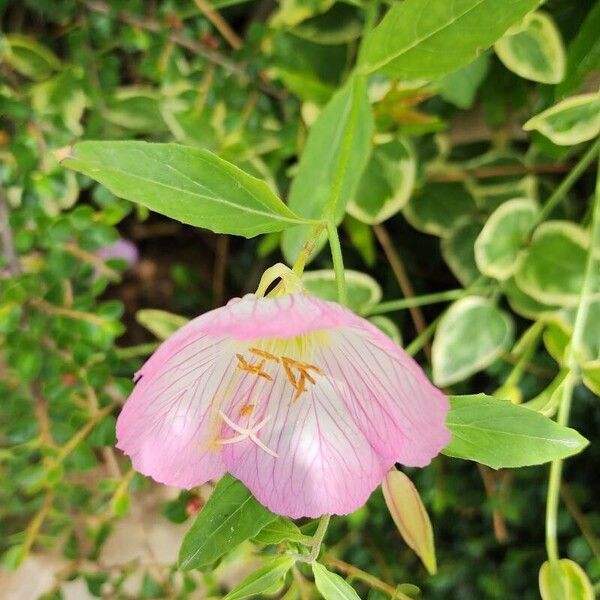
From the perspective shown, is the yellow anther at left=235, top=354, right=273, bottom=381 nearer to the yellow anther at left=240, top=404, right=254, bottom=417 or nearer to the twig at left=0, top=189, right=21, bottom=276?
the yellow anther at left=240, top=404, right=254, bottom=417

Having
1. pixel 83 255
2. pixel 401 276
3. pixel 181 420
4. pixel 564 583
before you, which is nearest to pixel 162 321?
pixel 83 255

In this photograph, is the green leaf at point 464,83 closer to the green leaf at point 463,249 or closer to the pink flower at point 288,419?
the green leaf at point 463,249

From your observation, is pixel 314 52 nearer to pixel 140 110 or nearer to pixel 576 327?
pixel 140 110

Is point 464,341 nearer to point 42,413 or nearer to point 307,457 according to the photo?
point 307,457

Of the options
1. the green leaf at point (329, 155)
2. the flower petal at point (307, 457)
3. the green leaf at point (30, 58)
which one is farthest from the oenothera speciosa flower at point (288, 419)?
the green leaf at point (30, 58)

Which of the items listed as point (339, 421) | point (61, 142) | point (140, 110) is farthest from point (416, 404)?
point (140, 110)

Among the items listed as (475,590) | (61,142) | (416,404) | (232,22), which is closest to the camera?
(416,404)
